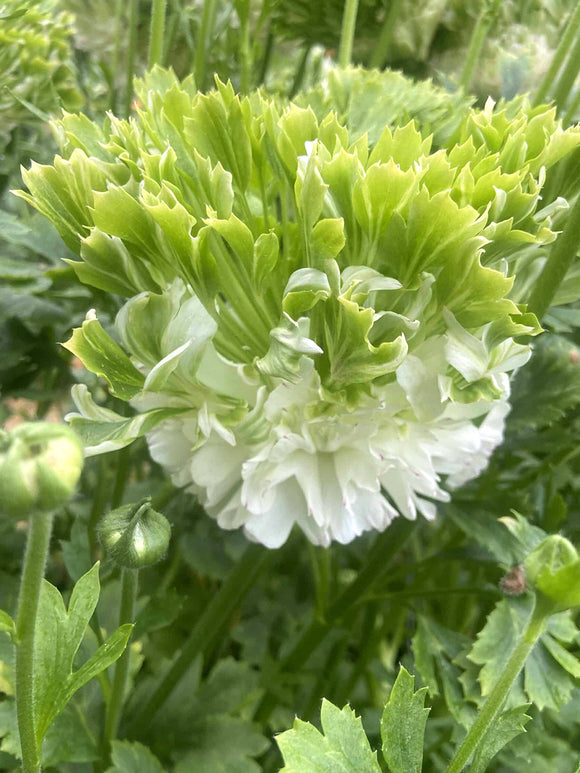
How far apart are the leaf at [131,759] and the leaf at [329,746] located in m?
0.14

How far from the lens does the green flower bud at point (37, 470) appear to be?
0.16m

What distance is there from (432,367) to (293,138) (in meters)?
0.10

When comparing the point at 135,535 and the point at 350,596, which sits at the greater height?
the point at 135,535

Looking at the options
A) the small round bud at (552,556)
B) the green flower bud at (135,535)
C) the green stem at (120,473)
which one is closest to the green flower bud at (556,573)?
the small round bud at (552,556)

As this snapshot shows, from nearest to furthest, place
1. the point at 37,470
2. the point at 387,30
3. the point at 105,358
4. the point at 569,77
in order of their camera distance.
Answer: the point at 37,470 < the point at 105,358 < the point at 569,77 < the point at 387,30

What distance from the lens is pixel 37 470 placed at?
158 millimetres

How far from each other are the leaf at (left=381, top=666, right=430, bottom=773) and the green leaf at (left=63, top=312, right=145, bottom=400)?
133 millimetres

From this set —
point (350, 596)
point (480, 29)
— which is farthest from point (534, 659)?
point (480, 29)

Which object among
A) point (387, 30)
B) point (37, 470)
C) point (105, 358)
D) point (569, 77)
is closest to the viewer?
point (37, 470)

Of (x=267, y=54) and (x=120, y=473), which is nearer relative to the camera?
(x=120, y=473)

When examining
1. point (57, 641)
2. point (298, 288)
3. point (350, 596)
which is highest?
point (298, 288)

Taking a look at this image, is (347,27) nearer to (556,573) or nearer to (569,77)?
(569,77)

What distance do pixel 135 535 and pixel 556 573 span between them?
0.13m

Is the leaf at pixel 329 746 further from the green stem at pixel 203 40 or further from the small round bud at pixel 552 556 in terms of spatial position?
the green stem at pixel 203 40
